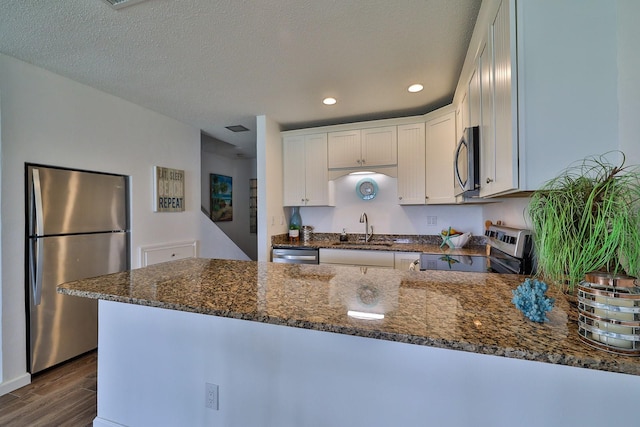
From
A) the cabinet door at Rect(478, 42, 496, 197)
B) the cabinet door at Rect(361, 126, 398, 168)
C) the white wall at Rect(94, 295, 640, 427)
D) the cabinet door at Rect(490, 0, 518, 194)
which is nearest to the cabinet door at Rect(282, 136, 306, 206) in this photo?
the cabinet door at Rect(361, 126, 398, 168)

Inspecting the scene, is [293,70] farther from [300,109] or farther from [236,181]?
[236,181]

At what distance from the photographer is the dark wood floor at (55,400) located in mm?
1864

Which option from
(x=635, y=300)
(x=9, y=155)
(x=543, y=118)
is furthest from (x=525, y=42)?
(x=9, y=155)

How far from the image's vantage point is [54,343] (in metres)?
2.45

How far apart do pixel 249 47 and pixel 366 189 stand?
231 cm

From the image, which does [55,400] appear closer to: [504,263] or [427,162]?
[504,263]

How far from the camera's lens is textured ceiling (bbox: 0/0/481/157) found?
171 centimetres

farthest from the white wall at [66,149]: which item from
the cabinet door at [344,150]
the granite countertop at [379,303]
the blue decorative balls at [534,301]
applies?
the blue decorative balls at [534,301]

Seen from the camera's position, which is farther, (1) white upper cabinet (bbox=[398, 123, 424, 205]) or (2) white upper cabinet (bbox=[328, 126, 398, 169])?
(2) white upper cabinet (bbox=[328, 126, 398, 169])

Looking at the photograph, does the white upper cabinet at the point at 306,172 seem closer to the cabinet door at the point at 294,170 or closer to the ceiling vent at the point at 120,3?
the cabinet door at the point at 294,170

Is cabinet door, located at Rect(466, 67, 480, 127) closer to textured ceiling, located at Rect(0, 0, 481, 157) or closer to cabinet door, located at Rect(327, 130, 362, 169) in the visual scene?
textured ceiling, located at Rect(0, 0, 481, 157)

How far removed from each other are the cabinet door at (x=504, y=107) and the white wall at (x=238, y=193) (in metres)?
4.96

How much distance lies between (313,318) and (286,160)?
125 inches

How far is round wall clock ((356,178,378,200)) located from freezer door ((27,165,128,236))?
109 inches
